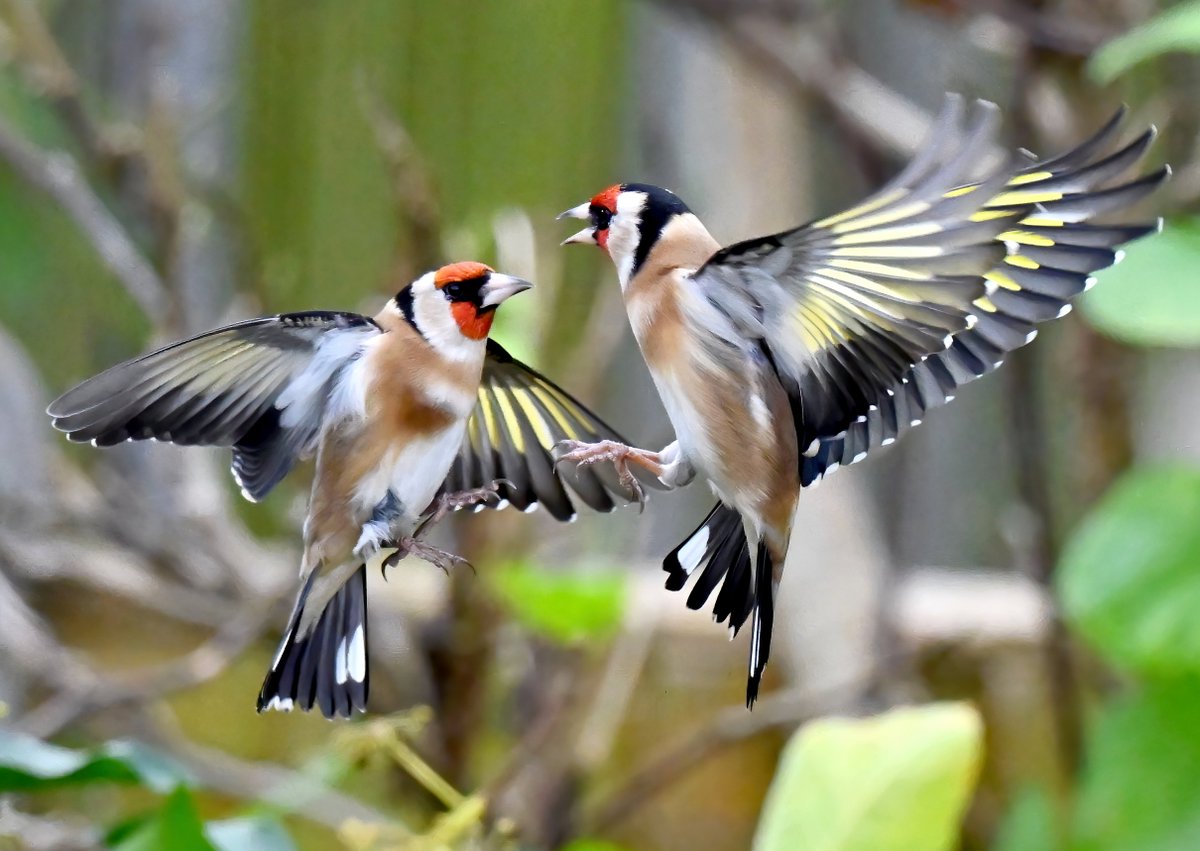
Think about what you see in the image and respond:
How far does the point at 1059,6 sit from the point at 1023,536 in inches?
Result: 21.5

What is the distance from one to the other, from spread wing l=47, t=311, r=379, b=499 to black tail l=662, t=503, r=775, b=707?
0.12 meters

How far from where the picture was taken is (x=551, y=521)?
1.33 m

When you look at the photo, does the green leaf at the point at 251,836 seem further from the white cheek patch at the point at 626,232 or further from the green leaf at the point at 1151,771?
the green leaf at the point at 1151,771

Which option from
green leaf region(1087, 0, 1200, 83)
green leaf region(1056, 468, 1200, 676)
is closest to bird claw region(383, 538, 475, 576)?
green leaf region(1087, 0, 1200, 83)

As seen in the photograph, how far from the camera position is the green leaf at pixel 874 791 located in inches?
33.3

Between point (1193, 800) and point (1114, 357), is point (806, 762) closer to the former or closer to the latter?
point (1193, 800)

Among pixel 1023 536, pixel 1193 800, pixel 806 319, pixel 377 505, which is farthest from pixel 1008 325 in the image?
pixel 1023 536

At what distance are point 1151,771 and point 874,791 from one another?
1.42 ft

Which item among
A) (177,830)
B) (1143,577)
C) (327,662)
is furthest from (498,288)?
(1143,577)

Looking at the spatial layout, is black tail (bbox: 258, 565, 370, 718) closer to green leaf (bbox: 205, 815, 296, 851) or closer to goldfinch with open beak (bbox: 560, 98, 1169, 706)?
goldfinch with open beak (bbox: 560, 98, 1169, 706)

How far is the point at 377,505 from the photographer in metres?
→ 0.42

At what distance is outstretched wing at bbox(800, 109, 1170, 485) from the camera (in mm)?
384

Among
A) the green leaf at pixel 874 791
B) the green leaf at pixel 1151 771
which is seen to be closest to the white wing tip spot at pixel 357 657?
the green leaf at pixel 874 791

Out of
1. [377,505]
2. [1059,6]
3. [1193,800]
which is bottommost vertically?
[1193,800]
